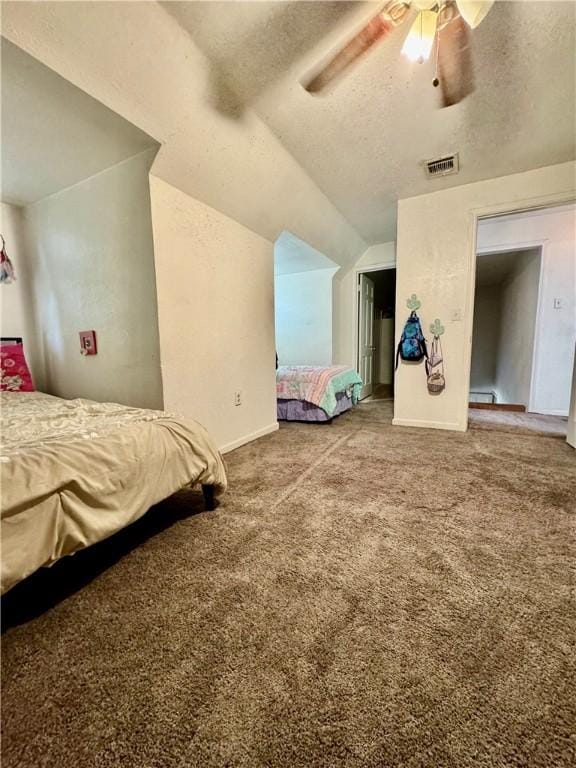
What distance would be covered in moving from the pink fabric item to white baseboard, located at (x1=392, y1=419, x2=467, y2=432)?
3.50 metres

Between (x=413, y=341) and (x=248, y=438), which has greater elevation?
(x=413, y=341)

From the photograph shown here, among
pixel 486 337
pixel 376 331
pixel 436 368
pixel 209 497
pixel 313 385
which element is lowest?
pixel 209 497

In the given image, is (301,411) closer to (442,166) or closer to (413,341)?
(413,341)

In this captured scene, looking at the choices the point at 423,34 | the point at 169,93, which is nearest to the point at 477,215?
the point at 423,34

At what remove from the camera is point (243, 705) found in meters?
0.74

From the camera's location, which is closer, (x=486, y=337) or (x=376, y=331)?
(x=376, y=331)

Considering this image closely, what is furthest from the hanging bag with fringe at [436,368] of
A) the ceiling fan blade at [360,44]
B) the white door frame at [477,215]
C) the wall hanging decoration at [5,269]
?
the wall hanging decoration at [5,269]

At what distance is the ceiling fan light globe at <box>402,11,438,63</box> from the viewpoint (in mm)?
1280

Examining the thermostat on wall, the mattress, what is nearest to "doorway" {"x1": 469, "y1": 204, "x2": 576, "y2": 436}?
the mattress

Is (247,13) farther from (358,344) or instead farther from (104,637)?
(358,344)

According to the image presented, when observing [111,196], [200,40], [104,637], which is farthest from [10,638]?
[200,40]

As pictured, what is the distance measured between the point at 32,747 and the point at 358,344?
481 centimetres

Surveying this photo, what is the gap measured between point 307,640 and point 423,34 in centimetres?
239

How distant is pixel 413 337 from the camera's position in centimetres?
315
